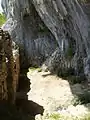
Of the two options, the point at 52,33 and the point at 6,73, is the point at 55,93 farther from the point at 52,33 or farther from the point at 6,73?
the point at 52,33

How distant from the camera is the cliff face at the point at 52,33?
20.1 metres

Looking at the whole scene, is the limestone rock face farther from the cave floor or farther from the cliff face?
the cliff face

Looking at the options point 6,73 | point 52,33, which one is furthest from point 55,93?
point 52,33

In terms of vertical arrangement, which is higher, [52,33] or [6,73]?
[52,33]

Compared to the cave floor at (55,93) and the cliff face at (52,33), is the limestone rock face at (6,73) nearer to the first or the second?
the cave floor at (55,93)

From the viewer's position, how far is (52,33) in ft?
84.5

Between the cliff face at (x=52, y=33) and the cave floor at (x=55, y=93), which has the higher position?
the cliff face at (x=52, y=33)

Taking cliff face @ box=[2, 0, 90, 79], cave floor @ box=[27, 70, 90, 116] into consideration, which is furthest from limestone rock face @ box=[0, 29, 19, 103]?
cliff face @ box=[2, 0, 90, 79]

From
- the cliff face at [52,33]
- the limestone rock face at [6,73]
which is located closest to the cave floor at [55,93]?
the cliff face at [52,33]

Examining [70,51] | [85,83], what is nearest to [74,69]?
[70,51]

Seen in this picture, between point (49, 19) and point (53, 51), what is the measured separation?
345 cm

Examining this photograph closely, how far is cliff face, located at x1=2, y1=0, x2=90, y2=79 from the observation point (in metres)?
20.1

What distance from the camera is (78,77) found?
20062 mm

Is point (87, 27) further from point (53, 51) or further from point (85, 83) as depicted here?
point (53, 51)
